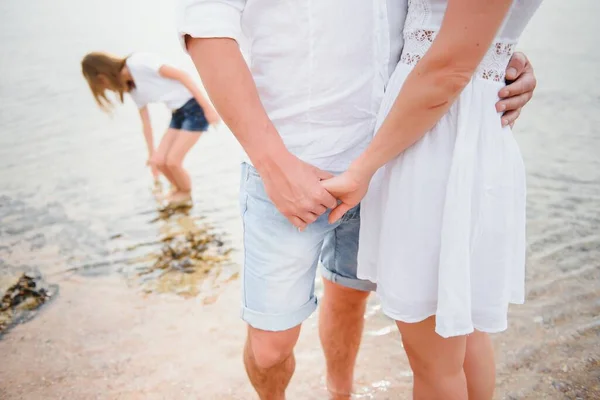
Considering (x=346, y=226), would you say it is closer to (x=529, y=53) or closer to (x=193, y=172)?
(x=193, y=172)

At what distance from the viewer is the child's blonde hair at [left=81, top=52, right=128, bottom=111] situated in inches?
150

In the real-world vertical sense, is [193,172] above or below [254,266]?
below

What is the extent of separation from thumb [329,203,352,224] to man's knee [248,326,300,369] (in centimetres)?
37

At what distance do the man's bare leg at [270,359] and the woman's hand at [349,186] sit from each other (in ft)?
1.47

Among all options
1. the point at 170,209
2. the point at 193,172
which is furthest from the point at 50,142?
the point at 170,209

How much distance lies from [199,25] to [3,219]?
12.0ft

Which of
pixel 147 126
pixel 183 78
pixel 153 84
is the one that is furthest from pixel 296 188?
pixel 147 126

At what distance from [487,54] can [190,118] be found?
325 cm

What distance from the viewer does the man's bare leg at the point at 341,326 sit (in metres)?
1.74

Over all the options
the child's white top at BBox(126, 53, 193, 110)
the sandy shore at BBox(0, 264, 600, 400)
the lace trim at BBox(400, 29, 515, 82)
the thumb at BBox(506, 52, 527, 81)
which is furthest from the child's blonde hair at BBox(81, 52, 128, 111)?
the thumb at BBox(506, 52, 527, 81)

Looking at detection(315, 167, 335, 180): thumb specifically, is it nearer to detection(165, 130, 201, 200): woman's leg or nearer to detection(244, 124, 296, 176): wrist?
detection(244, 124, 296, 176): wrist

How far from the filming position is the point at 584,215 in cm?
326

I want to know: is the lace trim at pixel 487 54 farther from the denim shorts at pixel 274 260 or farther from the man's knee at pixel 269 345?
the man's knee at pixel 269 345

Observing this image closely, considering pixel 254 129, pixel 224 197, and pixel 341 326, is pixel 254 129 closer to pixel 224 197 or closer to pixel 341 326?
pixel 341 326
